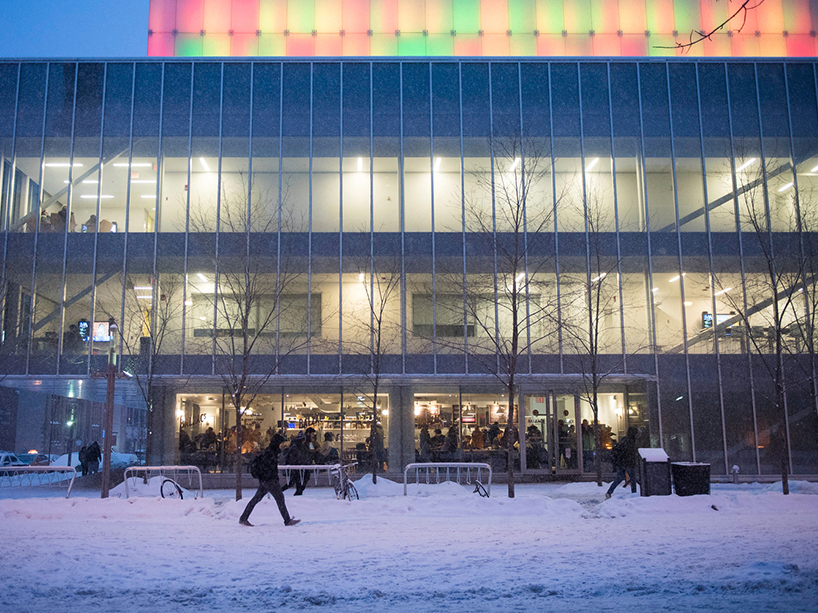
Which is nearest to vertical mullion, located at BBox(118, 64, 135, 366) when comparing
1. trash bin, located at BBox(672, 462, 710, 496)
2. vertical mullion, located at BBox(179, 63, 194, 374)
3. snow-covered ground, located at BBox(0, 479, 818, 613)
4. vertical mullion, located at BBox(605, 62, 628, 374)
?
vertical mullion, located at BBox(179, 63, 194, 374)

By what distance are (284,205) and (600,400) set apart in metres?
13.1

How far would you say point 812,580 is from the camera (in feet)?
23.7

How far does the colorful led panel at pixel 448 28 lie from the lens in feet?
101

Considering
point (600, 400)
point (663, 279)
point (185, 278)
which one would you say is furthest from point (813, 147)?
point (185, 278)

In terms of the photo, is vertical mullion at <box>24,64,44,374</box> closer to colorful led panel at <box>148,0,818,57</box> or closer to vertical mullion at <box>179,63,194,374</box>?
vertical mullion at <box>179,63,194,374</box>

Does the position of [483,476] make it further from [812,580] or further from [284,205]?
[812,580]

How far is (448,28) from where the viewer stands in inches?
1220

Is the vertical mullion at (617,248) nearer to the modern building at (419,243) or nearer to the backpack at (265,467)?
the modern building at (419,243)

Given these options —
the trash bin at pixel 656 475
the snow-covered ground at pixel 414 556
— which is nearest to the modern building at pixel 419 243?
the trash bin at pixel 656 475

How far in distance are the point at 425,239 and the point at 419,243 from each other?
259 mm

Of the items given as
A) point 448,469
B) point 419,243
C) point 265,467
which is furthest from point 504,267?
point 265,467

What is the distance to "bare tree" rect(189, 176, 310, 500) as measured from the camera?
24.3 m

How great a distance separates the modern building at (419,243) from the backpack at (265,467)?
11601 millimetres

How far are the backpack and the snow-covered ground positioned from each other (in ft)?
2.74
